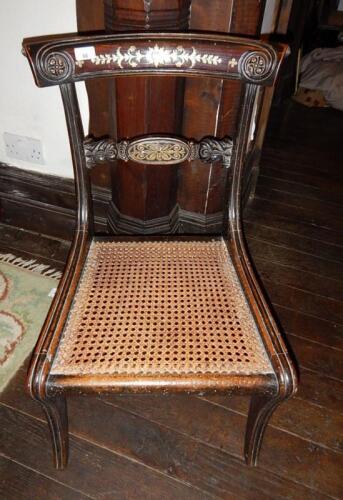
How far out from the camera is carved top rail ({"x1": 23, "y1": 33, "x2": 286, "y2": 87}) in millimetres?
873

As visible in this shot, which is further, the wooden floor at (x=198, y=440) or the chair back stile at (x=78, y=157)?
the wooden floor at (x=198, y=440)

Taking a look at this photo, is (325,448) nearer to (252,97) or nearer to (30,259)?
(252,97)

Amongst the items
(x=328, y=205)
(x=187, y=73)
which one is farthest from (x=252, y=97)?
(x=328, y=205)

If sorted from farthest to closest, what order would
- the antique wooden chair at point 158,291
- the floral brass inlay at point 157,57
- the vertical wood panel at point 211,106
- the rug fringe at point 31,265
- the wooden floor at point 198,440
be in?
the rug fringe at point 31,265
the vertical wood panel at point 211,106
the wooden floor at point 198,440
the floral brass inlay at point 157,57
the antique wooden chair at point 158,291

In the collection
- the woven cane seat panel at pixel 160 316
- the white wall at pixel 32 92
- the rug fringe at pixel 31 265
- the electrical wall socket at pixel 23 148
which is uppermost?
the white wall at pixel 32 92

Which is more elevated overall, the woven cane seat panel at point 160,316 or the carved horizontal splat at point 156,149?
the carved horizontal splat at point 156,149

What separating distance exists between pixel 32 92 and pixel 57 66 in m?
0.82

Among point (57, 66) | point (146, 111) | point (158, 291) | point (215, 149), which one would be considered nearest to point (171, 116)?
point (146, 111)

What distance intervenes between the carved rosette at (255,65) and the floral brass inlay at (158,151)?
20 centimetres

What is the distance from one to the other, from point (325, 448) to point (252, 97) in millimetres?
959

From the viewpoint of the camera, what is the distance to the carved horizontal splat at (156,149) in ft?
3.22

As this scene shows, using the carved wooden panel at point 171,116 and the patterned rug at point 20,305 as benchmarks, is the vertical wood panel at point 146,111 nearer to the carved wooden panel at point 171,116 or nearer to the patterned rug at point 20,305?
the carved wooden panel at point 171,116

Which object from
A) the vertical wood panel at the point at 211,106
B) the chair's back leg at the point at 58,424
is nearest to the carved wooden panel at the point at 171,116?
the vertical wood panel at the point at 211,106

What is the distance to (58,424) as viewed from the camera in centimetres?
94
